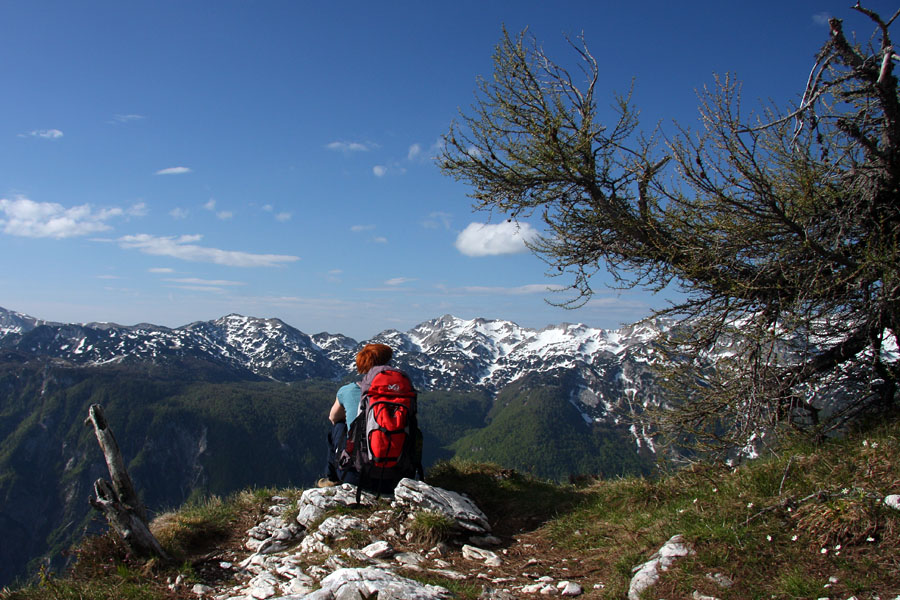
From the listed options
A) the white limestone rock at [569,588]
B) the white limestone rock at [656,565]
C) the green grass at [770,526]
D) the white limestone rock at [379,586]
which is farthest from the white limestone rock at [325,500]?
the white limestone rock at [656,565]

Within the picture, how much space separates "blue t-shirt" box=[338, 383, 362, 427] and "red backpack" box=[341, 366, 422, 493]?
1.32 feet

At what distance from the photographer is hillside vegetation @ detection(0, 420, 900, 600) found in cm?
500

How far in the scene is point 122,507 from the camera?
7238 millimetres

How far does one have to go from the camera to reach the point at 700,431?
30.2 ft

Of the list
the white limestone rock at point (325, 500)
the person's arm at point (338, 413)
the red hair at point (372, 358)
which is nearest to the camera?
the white limestone rock at point (325, 500)

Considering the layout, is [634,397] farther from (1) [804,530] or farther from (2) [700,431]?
(1) [804,530]

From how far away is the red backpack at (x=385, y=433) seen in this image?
8352 millimetres

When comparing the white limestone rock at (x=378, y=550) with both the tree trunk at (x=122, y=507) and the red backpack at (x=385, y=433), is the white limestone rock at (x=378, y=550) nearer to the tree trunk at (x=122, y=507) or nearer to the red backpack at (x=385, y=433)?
the red backpack at (x=385, y=433)

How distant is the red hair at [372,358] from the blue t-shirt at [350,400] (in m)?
0.39

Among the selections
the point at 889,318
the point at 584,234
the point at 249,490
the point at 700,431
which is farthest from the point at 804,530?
the point at 249,490

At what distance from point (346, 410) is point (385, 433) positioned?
4.79 ft

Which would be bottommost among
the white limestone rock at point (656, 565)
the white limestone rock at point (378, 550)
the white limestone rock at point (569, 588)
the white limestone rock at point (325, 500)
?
the white limestone rock at point (378, 550)

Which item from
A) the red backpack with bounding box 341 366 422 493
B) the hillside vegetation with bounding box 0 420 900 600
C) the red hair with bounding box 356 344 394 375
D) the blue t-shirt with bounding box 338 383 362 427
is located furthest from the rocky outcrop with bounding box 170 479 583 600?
the red hair with bounding box 356 344 394 375

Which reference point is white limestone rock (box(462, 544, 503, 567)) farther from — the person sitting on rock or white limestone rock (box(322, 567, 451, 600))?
the person sitting on rock
